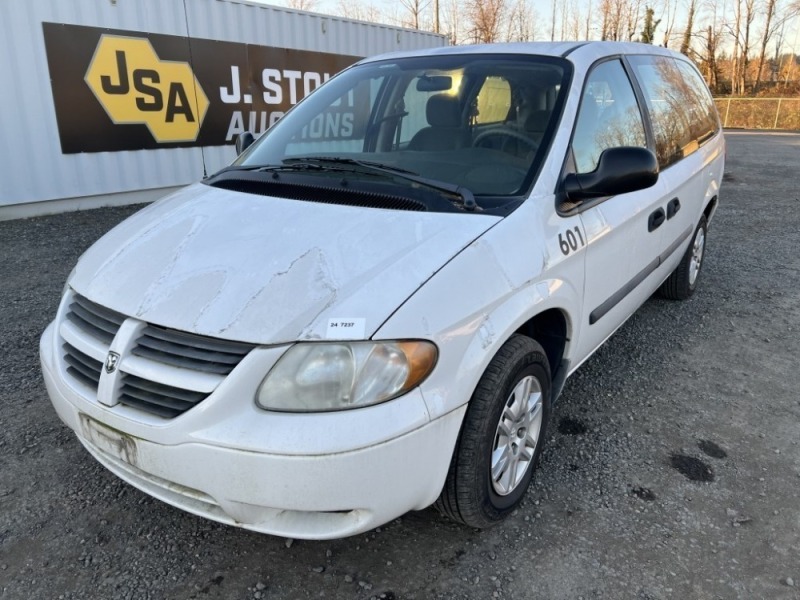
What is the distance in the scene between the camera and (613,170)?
2.50 meters

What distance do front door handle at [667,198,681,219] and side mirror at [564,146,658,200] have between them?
3.96 feet

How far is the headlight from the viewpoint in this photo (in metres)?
1.80

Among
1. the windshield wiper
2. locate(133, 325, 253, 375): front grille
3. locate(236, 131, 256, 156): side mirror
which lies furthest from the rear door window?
locate(133, 325, 253, 375): front grille


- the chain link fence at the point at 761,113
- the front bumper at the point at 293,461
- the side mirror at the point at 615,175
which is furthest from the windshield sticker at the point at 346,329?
the chain link fence at the point at 761,113

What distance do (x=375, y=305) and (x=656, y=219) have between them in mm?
2223

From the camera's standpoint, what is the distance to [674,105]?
4.01m

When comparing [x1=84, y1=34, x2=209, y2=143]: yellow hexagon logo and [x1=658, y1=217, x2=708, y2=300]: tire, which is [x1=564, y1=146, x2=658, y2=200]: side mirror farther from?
[x1=84, y1=34, x2=209, y2=143]: yellow hexagon logo

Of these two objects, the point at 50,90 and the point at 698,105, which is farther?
the point at 50,90

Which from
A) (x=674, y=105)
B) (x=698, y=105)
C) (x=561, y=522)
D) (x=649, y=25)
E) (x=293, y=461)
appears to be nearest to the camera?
(x=293, y=461)

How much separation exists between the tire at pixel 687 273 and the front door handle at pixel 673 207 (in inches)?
35.3

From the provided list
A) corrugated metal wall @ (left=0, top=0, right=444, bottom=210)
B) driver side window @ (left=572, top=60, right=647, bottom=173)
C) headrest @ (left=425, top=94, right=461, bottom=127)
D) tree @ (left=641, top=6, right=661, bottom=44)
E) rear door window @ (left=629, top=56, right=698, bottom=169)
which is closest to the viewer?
driver side window @ (left=572, top=60, right=647, bottom=173)

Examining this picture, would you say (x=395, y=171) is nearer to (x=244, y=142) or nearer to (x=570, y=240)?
(x=570, y=240)

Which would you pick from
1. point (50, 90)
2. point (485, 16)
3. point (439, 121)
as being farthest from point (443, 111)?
point (485, 16)

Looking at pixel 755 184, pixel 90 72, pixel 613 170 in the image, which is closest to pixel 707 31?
pixel 755 184
